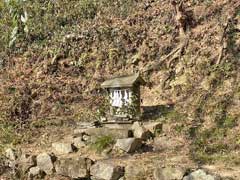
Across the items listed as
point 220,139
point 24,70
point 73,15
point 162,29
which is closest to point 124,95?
point 220,139

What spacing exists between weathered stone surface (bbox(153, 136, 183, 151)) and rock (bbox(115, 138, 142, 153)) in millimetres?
452

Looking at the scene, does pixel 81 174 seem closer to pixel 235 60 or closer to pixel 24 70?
pixel 235 60

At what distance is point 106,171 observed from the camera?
7949 millimetres

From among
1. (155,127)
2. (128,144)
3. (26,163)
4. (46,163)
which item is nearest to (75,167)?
(46,163)

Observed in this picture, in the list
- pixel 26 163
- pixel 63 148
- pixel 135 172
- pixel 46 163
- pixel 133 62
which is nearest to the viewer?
pixel 135 172

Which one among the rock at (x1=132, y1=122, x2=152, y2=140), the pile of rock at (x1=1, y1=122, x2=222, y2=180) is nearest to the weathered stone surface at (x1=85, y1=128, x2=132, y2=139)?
the pile of rock at (x1=1, y1=122, x2=222, y2=180)

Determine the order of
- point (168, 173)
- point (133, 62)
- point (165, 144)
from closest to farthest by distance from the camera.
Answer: point (168, 173) < point (165, 144) < point (133, 62)

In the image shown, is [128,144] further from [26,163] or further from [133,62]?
[133,62]

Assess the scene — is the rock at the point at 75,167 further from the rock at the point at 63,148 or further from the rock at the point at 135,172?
the rock at the point at 63,148

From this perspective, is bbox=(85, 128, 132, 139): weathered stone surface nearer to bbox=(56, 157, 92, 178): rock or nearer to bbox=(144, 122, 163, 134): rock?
bbox=(144, 122, 163, 134): rock

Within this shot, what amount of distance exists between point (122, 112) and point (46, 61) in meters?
5.90

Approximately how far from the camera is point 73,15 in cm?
1773

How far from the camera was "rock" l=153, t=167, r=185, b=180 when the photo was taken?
7.11 meters

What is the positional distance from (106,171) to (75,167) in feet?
2.48
